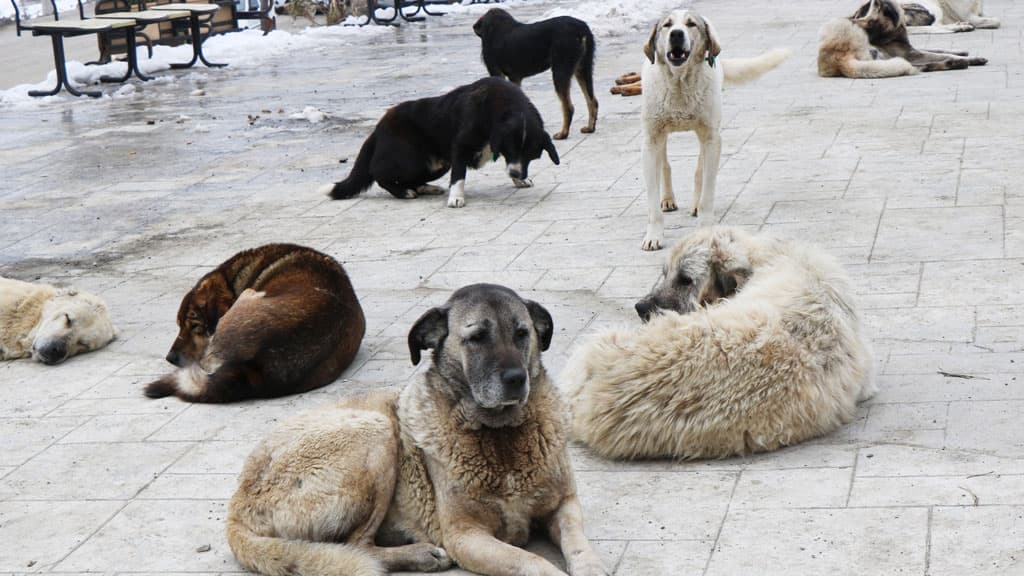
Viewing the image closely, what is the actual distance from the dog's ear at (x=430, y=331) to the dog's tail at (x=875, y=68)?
36.5 feet

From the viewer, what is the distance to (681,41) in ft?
28.0

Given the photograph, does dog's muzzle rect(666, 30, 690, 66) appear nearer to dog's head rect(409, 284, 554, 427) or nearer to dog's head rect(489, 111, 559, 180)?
dog's head rect(489, 111, 559, 180)

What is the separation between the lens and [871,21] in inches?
594

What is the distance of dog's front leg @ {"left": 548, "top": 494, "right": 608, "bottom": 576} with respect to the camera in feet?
13.8

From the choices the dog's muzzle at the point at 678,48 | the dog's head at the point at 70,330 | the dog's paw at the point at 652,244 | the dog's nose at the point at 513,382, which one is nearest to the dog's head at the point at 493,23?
the dog's muzzle at the point at 678,48

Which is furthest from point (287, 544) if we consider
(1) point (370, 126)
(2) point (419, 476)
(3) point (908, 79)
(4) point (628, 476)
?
(3) point (908, 79)

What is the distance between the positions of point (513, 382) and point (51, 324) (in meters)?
4.19

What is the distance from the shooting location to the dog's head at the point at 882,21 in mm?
15039

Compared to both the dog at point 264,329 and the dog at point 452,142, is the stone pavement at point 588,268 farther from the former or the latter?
the dog at point 452,142

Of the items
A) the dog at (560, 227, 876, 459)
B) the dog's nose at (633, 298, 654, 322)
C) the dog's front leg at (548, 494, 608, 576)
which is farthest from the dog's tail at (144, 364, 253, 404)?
the dog's front leg at (548, 494, 608, 576)

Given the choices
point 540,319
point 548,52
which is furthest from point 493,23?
point 540,319

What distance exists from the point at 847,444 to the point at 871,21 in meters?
10.9

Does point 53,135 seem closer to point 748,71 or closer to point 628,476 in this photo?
point 748,71

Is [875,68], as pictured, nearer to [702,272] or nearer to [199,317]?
[702,272]
